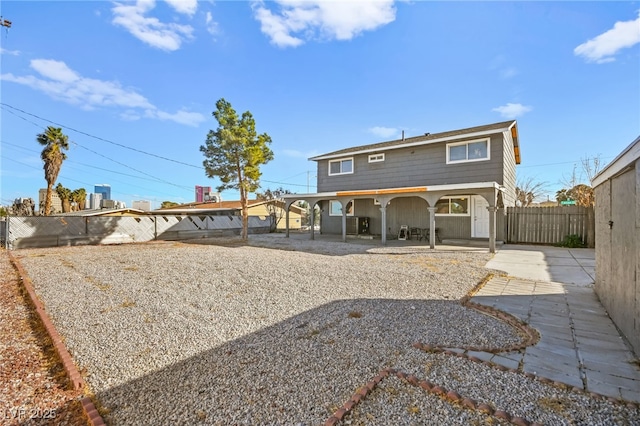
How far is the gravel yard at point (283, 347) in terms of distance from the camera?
74.3 inches

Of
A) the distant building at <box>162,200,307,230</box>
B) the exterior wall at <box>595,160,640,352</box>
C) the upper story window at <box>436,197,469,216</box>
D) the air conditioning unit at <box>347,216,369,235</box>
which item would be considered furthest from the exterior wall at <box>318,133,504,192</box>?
the distant building at <box>162,200,307,230</box>

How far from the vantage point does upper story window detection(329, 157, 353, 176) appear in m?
15.5

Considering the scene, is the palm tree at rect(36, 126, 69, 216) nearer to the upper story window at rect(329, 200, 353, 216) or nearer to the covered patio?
the covered patio

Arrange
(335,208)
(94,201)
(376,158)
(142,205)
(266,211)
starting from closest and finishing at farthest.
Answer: (376,158), (335,208), (266,211), (94,201), (142,205)

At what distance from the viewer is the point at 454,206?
1265 centimetres

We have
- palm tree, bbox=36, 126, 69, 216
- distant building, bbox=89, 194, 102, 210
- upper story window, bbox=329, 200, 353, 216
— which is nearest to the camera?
upper story window, bbox=329, 200, 353, 216

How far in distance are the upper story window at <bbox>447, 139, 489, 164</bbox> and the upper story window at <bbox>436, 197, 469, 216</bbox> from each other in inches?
67.6

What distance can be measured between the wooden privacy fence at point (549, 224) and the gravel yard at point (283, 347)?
7.75 meters

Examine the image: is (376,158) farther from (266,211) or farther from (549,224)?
(266,211)

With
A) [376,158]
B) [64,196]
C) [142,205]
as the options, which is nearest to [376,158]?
[376,158]

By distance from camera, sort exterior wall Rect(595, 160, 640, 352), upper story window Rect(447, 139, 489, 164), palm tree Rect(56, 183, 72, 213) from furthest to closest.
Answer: palm tree Rect(56, 183, 72, 213) < upper story window Rect(447, 139, 489, 164) < exterior wall Rect(595, 160, 640, 352)

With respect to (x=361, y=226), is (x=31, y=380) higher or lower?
lower

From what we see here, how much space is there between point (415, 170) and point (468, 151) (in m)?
2.32

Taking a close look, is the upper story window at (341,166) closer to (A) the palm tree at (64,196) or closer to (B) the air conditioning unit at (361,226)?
(B) the air conditioning unit at (361,226)
